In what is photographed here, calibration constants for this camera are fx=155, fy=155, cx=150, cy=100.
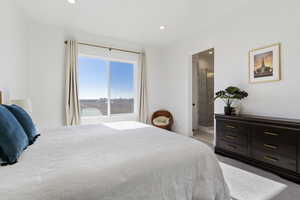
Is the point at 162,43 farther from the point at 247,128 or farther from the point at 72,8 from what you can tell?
the point at 247,128

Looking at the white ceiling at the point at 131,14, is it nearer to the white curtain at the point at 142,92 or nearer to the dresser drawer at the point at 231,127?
the white curtain at the point at 142,92

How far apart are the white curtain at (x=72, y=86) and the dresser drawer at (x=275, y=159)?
3612mm

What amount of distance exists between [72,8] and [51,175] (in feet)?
9.82

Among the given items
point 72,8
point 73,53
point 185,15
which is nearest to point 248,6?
point 185,15

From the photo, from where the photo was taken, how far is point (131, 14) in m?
3.05

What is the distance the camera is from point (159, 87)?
5.18m

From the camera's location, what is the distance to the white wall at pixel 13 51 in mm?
2229

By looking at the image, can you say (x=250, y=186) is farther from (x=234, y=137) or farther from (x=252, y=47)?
(x=252, y=47)

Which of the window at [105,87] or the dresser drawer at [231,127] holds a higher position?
the window at [105,87]

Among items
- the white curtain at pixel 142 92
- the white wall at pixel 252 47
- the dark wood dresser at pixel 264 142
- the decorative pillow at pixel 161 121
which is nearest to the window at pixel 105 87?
the white curtain at pixel 142 92

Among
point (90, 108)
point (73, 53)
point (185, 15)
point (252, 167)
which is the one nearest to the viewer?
point (252, 167)

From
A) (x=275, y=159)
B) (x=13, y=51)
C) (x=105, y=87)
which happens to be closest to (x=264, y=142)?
(x=275, y=159)

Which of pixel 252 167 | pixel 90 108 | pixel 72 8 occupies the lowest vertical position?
pixel 252 167

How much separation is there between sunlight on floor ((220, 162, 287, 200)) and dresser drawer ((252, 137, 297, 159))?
404 millimetres
